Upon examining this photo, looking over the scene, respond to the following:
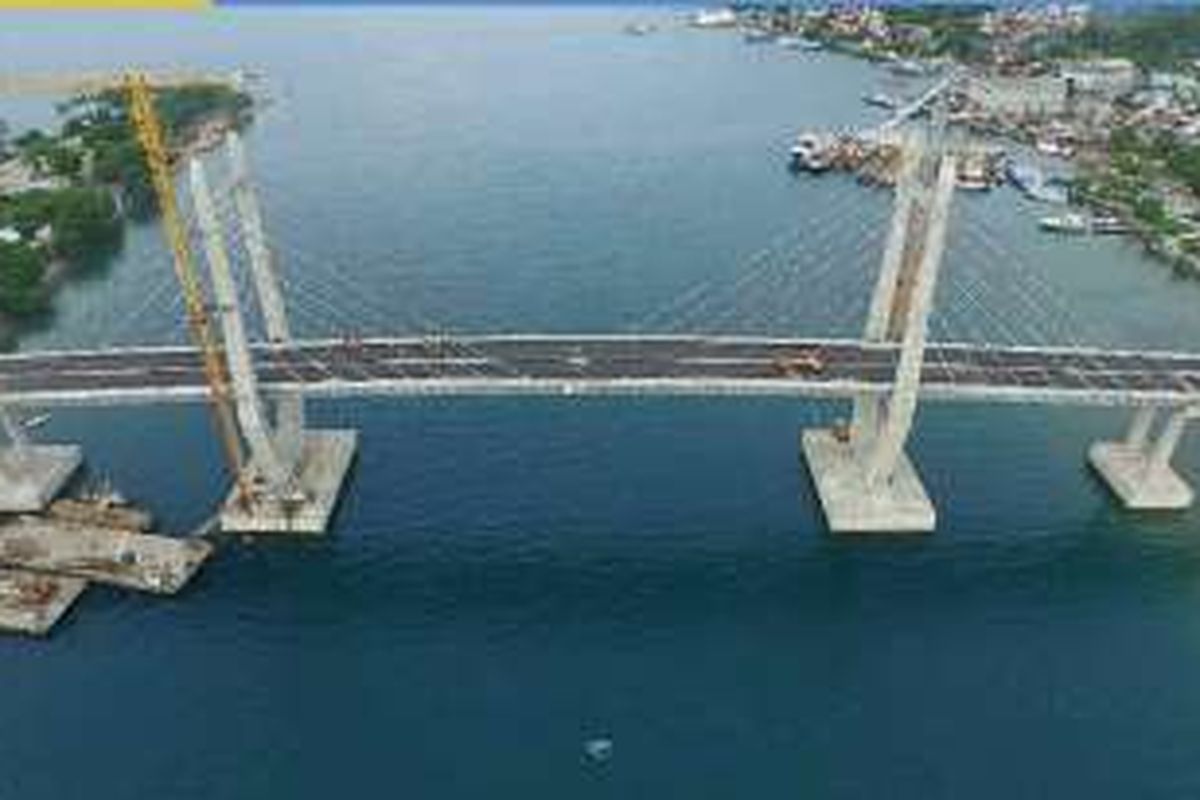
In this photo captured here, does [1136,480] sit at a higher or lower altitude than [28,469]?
higher

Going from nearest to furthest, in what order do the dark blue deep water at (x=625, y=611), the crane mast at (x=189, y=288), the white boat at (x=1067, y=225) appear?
1. the dark blue deep water at (x=625, y=611)
2. the crane mast at (x=189, y=288)
3. the white boat at (x=1067, y=225)

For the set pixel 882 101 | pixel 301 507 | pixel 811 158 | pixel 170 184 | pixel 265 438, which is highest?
pixel 170 184

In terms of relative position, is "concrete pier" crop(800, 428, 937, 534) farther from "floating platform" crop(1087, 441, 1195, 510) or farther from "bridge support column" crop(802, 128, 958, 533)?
"floating platform" crop(1087, 441, 1195, 510)

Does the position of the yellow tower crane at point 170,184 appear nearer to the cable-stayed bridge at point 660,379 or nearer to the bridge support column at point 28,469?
the cable-stayed bridge at point 660,379

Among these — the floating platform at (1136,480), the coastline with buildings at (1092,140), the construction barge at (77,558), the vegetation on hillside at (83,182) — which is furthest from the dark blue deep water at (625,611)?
the coastline with buildings at (1092,140)

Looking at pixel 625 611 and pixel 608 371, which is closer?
pixel 625 611

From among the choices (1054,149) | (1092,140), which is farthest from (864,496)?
(1092,140)

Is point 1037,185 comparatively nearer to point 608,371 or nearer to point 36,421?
point 608,371
